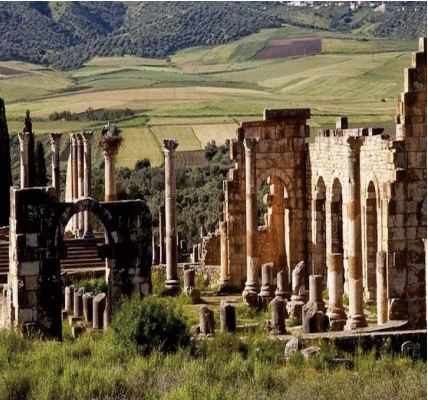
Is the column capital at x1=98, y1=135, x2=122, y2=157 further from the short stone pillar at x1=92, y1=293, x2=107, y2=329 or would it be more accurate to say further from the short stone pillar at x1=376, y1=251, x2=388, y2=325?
the short stone pillar at x1=376, y1=251, x2=388, y2=325

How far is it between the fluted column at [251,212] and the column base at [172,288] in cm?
191

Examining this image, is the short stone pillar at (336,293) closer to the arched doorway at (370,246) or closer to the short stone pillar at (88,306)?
the arched doorway at (370,246)

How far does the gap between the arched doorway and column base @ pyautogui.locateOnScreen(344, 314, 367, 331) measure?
4.60m

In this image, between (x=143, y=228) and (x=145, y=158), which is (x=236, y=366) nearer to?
(x=143, y=228)

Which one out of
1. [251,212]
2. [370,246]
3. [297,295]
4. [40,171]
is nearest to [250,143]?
[251,212]

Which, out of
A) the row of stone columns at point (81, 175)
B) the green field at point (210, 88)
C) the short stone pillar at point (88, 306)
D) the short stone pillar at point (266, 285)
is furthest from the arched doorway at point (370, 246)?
the green field at point (210, 88)

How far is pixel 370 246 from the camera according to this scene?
3142 centimetres

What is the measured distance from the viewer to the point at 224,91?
5266 inches

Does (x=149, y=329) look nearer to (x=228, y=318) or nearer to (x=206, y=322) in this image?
(x=206, y=322)

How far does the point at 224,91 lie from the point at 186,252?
87.0 metres

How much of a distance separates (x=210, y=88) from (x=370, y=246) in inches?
4203

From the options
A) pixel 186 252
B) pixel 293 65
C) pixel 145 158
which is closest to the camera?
pixel 186 252

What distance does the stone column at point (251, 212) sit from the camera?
3194cm

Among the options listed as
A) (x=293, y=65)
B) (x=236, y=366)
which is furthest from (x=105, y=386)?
(x=293, y=65)
